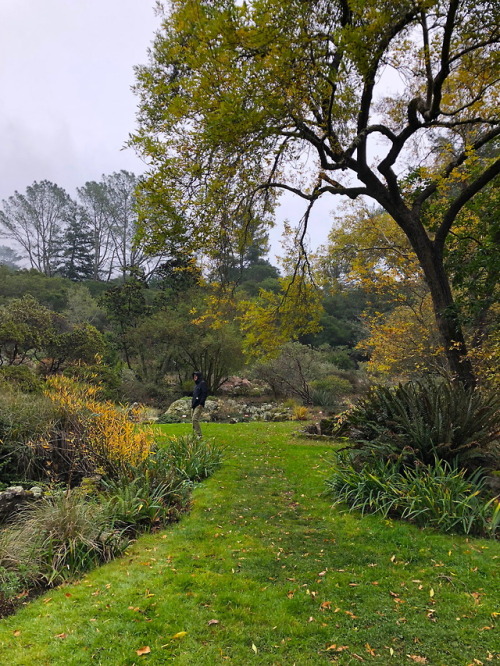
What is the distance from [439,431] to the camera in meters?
5.02

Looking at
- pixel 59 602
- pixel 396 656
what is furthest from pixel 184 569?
pixel 396 656

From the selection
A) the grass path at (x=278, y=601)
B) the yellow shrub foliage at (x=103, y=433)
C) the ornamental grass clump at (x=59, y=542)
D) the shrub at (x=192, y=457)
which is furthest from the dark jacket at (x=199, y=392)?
the ornamental grass clump at (x=59, y=542)

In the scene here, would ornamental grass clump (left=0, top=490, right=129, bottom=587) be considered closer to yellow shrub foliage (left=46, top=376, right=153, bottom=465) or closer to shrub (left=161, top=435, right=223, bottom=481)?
yellow shrub foliage (left=46, top=376, right=153, bottom=465)

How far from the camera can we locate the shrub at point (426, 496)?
4.11m

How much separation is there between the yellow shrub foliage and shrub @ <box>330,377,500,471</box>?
3274 mm

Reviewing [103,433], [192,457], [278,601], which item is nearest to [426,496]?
[278,601]

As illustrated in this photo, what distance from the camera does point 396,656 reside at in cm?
247

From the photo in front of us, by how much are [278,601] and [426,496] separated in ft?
7.31

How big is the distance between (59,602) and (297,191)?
25.1 ft

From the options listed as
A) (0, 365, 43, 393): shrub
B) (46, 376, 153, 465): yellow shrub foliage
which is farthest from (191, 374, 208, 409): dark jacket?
(0, 365, 43, 393): shrub

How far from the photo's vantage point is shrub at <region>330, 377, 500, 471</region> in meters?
4.95

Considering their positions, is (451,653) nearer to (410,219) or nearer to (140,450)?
(140,450)

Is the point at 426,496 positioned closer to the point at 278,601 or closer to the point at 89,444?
the point at 278,601

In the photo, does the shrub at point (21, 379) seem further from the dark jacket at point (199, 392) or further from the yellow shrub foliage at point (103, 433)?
the dark jacket at point (199, 392)
